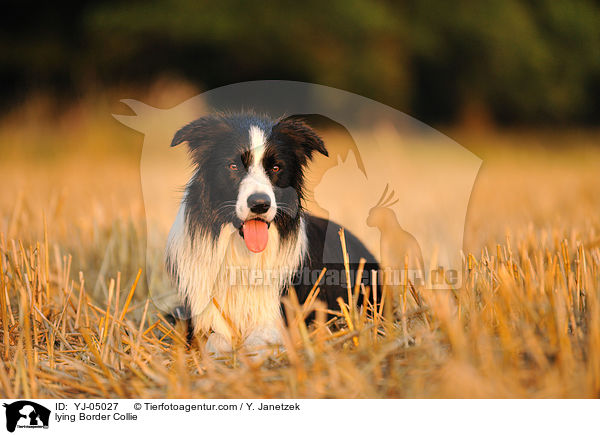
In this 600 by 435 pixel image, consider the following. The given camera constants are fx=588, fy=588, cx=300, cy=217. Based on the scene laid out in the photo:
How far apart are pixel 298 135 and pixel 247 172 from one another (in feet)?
1.18

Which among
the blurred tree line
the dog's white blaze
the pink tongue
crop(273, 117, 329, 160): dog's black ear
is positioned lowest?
the dog's white blaze

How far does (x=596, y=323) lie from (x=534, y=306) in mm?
315

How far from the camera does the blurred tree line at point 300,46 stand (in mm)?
13305

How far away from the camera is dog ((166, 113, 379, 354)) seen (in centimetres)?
270

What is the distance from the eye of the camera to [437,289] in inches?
108

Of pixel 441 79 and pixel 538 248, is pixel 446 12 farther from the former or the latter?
pixel 538 248

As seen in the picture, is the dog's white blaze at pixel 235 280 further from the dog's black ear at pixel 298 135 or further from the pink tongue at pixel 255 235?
the dog's black ear at pixel 298 135

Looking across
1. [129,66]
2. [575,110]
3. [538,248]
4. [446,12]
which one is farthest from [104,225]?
[575,110]

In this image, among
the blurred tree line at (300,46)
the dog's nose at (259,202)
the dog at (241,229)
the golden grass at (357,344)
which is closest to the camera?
the golden grass at (357,344)

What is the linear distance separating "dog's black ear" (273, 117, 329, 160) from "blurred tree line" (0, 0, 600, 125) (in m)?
10.4
